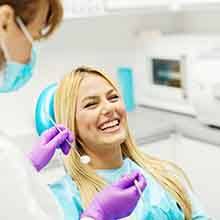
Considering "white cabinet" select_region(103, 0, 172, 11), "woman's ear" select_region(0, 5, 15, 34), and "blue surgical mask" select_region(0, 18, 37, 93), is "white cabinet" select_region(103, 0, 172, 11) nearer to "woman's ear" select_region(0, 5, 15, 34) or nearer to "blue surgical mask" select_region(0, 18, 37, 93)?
"blue surgical mask" select_region(0, 18, 37, 93)

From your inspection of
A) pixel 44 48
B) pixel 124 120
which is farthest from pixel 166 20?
pixel 124 120

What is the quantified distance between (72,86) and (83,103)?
0.21 ft

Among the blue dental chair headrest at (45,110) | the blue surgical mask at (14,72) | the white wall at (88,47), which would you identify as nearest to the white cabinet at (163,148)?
the white wall at (88,47)

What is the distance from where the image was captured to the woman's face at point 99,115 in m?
1.63

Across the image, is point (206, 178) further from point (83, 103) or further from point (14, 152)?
point (14, 152)

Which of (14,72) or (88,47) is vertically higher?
(14,72)

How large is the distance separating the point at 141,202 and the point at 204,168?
817 millimetres

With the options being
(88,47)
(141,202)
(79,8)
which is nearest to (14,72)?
(141,202)

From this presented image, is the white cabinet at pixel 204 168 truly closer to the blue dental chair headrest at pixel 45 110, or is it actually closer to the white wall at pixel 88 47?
the white wall at pixel 88 47

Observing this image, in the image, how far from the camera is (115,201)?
4.19 ft

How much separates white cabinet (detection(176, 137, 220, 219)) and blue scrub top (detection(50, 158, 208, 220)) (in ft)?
2.04

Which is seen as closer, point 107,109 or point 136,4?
point 107,109

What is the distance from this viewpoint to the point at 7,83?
4.69 feet

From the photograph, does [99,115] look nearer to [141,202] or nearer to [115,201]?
[141,202]
